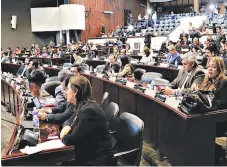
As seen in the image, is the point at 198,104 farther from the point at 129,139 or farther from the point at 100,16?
the point at 100,16

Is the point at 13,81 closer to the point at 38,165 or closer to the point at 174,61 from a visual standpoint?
the point at 174,61

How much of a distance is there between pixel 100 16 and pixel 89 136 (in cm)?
1794

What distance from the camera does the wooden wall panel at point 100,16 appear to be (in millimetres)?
18489

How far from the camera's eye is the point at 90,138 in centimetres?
217

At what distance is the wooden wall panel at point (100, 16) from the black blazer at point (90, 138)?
16.1 meters

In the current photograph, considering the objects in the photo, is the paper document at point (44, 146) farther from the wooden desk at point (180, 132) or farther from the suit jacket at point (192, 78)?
the suit jacket at point (192, 78)

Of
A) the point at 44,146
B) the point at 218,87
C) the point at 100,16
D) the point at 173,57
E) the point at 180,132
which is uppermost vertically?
the point at 100,16

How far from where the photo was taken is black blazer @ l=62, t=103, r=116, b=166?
2139mm

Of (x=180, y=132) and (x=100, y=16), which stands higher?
(x=100, y=16)

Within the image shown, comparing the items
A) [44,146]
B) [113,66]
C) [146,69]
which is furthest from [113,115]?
[146,69]

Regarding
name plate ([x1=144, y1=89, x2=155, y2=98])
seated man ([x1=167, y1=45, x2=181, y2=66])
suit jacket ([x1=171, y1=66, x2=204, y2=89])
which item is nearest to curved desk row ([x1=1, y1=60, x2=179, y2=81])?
seated man ([x1=167, y1=45, x2=181, y2=66])

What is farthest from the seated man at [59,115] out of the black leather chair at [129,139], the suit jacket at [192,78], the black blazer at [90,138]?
the suit jacket at [192,78]

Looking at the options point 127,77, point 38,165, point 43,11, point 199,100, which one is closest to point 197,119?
point 199,100

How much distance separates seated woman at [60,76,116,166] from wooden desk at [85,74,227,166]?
0.84 m
